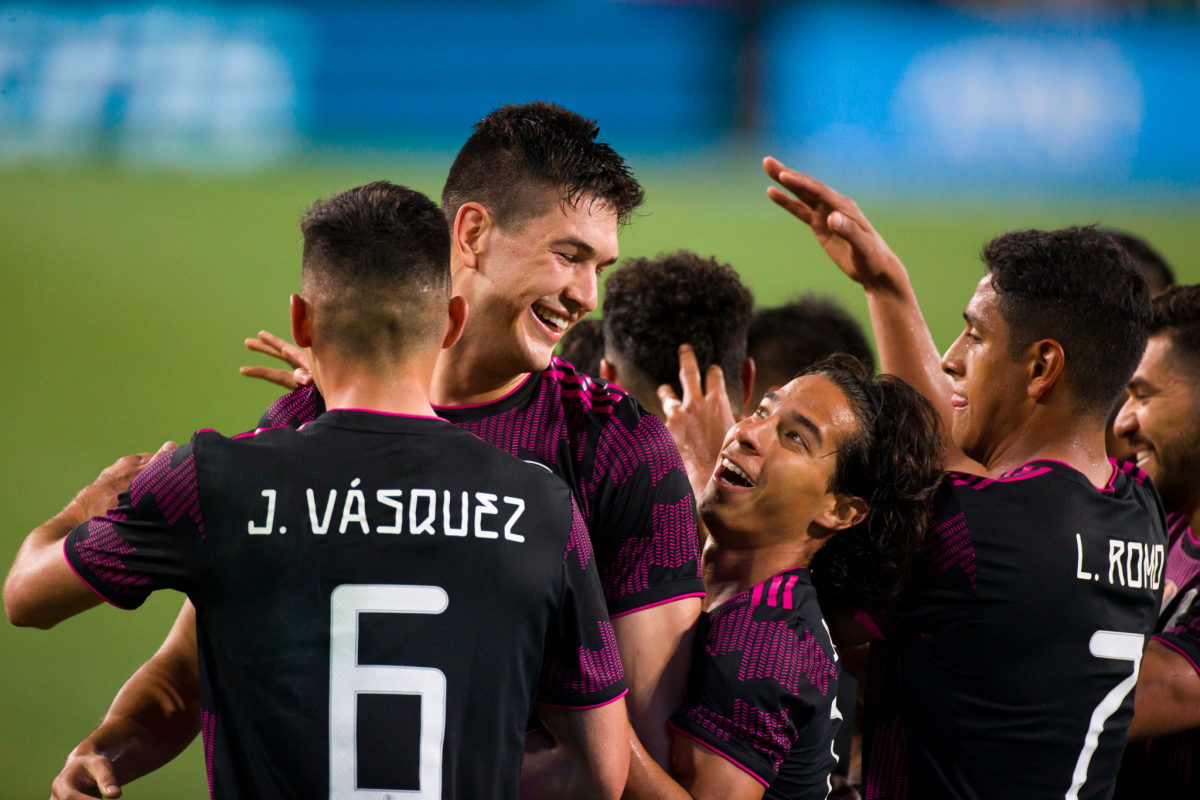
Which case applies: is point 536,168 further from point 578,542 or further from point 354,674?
point 354,674

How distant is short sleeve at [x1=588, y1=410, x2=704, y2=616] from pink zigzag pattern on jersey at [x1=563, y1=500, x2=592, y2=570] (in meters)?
0.34

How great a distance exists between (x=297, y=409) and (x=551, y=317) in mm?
628

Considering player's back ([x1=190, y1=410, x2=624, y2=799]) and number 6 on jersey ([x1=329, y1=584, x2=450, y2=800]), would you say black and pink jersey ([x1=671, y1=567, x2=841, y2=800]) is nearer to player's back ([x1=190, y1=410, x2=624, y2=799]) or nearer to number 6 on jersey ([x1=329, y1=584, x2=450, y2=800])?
player's back ([x1=190, y1=410, x2=624, y2=799])

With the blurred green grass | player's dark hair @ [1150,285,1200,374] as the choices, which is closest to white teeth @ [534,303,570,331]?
player's dark hair @ [1150,285,1200,374]

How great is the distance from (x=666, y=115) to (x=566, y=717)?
13212 mm

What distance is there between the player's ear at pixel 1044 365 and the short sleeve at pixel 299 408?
1.75 meters

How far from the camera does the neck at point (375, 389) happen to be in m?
1.96

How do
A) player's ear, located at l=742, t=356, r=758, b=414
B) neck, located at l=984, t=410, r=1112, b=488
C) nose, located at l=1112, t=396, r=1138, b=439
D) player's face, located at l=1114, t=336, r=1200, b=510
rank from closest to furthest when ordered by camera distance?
neck, located at l=984, t=410, r=1112, b=488 < player's face, located at l=1114, t=336, r=1200, b=510 < nose, located at l=1112, t=396, r=1138, b=439 < player's ear, located at l=742, t=356, r=758, b=414

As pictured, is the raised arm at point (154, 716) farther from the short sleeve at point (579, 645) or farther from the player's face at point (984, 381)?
the player's face at point (984, 381)

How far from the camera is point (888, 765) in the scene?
270cm

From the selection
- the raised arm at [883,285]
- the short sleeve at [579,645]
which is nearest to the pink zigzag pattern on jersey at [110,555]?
the short sleeve at [579,645]

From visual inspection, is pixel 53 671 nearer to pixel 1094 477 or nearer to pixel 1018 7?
pixel 1094 477

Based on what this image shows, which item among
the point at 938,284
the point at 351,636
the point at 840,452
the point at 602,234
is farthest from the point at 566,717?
the point at 938,284

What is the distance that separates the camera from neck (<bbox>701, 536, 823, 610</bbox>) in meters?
2.61
